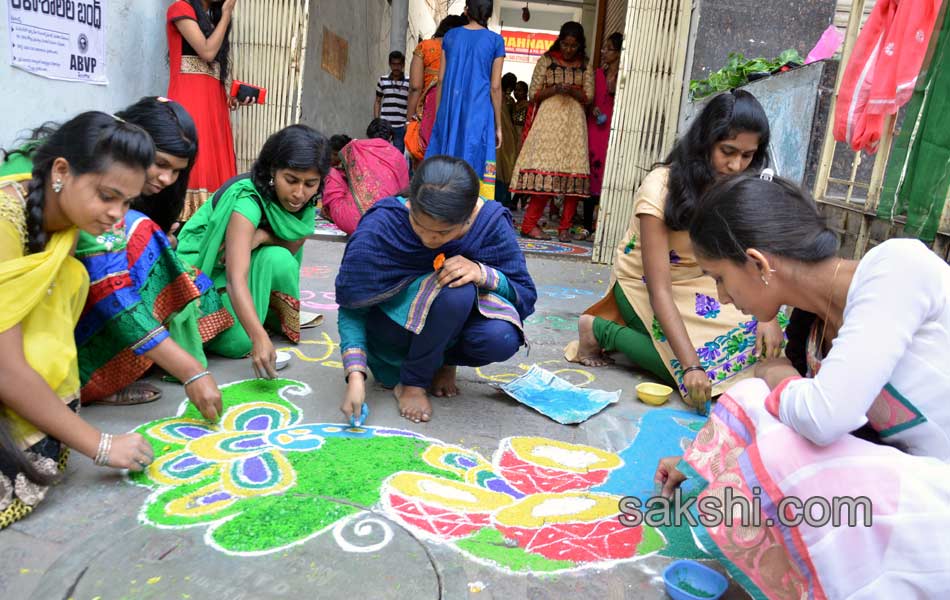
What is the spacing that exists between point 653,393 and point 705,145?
954 mm

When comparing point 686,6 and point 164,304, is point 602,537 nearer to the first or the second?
point 164,304

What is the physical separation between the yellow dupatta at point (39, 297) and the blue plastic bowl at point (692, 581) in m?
1.47

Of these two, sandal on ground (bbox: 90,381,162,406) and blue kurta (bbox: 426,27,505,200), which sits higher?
blue kurta (bbox: 426,27,505,200)


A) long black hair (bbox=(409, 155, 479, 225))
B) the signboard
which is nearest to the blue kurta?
long black hair (bbox=(409, 155, 479, 225))

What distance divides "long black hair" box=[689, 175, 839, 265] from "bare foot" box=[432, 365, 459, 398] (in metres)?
1.26

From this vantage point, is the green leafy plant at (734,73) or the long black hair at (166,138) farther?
the green leafy plant at (734,73)

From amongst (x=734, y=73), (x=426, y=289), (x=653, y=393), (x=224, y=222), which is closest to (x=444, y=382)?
(x=426, y=289)

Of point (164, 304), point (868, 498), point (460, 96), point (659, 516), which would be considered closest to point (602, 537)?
point (659, 516)

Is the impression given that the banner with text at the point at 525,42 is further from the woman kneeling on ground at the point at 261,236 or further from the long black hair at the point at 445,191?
the long black hair at the point at 445,191

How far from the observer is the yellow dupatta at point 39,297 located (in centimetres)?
155

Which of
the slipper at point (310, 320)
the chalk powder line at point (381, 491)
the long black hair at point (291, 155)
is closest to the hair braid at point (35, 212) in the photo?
the chalk powder line at point (381, 491)

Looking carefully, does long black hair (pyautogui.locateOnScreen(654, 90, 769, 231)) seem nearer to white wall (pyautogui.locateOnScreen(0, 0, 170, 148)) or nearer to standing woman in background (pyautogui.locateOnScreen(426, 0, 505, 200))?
standing woman in background (pyautogui.locateOnScreen(426, 0, 505, 200))

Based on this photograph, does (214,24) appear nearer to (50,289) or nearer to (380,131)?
(380,131)

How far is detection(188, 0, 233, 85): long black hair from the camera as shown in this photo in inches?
170
